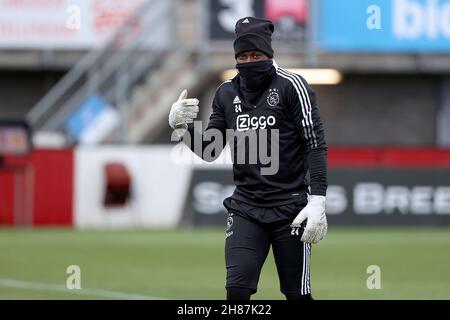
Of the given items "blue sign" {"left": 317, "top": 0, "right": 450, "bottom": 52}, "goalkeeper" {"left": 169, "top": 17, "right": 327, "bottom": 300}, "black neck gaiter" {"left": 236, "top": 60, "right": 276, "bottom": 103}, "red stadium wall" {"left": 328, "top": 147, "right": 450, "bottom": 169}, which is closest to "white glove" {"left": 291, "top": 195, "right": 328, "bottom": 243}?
"goalkeeper" {"left": 169, "top": 17, "right": 327, "bottom": 300}

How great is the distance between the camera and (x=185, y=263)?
17.6 m

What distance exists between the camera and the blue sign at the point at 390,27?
29453 millimetres

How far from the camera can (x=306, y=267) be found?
900cm

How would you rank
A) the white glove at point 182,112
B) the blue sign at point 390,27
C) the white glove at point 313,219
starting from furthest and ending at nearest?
1. the blue sign at point 390,27
2. the white glove at point 182,112
3. the white glove at point 313,219

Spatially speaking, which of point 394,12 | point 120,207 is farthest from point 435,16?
point 120,207

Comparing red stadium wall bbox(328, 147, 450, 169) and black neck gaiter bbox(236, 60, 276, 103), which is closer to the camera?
black neck gaiter bbox(236, 60, 276, 103)

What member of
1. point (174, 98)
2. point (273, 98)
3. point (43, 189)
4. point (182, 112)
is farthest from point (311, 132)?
point (174, 98)

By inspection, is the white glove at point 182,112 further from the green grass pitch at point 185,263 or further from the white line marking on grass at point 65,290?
the green grass pitch at point 185,263

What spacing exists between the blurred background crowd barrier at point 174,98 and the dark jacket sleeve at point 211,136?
14128 mm

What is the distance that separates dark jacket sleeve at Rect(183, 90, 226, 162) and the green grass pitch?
385 centimetres

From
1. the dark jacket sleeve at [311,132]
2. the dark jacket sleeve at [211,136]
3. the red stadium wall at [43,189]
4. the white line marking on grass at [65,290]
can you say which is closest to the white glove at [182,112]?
the dark jacket sleeve at [211,136]

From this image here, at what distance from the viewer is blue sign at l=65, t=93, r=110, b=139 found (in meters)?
27.7

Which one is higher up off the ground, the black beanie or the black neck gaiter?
the black beanie

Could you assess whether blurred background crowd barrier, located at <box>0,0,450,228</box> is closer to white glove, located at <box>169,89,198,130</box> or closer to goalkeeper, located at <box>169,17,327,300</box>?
white glove, located at <box>169,89,198,130</box>
